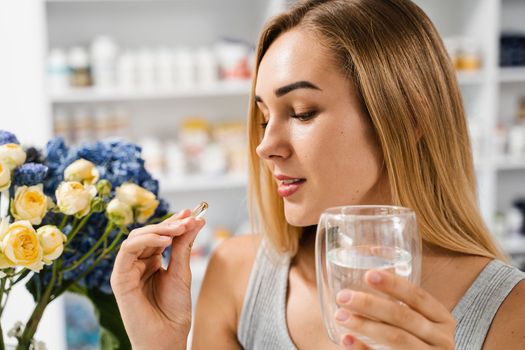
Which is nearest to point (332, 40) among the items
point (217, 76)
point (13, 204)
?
point (13, 204)

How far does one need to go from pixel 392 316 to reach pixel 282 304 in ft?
2.07

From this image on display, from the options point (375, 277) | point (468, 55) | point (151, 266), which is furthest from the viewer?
point (468, 55)

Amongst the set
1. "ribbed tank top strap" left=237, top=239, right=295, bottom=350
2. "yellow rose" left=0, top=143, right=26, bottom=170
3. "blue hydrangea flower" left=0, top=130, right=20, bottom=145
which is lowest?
"ribbed tank top strap" left=237, top=239, right=295, bottom=350

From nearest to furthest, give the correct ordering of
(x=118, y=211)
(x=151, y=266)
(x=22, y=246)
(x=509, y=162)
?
(x=22, y=246) → (x=118, y=211) → (x=151, y=266) → (x=509, y=162)

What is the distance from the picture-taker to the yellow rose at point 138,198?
85cm

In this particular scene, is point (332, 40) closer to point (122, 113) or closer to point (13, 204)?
point (13, 204)

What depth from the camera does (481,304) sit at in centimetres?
102

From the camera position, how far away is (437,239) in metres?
1.04

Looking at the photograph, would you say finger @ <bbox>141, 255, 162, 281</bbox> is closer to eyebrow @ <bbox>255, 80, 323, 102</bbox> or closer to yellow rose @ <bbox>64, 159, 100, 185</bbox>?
yellow rose @ <bbox>64, 159, 100, 185</bbox>

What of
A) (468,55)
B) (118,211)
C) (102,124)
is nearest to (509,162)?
(468,55)

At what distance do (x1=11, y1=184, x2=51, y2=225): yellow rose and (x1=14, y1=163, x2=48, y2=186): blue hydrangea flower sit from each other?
0.09ft

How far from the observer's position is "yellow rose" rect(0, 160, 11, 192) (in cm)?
77

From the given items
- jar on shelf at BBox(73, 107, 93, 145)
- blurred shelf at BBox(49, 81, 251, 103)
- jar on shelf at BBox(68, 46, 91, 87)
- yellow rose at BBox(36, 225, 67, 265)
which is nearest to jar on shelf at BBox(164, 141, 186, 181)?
blurred shelf at BBox(49, 81, 251, 103)

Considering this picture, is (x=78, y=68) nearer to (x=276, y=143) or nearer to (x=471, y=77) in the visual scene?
(x=471, y=77)
